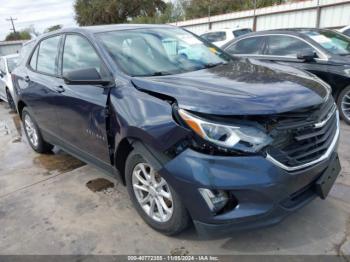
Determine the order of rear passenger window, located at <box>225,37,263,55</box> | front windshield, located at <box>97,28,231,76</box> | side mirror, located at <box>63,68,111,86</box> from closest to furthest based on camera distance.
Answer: side mirror, located at <box>63,68,111,86</box> < front windshield, located at <box>97,28,231,76</box> < rear passenger window, located at <box>225,37,263,55</box>

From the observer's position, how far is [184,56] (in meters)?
3.30

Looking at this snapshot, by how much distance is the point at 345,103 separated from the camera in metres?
5.21

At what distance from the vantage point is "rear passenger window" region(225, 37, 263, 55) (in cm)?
639

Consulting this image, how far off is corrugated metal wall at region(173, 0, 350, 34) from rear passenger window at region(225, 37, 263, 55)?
8.30 m

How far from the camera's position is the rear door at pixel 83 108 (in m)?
3.02

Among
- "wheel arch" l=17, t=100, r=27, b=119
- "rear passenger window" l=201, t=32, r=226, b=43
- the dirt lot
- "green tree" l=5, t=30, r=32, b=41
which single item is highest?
"wheel arch" l=17, t=100, r=27, b=119

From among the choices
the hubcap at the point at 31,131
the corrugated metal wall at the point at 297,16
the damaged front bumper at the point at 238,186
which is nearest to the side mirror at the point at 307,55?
the damaged front bumper at the point at 238,186

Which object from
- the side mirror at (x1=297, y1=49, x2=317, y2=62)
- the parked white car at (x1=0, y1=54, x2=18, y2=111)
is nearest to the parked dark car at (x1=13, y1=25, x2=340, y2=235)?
the side mirror at (x1=297, y1=49, x2=317, y2=62)

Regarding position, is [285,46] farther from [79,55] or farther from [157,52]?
[79,55]

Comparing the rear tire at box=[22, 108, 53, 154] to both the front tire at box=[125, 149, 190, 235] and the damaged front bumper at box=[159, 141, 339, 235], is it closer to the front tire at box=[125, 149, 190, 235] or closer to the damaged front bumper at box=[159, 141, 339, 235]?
the front tire at box=[125, 149, 190, 235]

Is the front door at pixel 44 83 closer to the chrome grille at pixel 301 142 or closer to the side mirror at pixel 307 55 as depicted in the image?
the chrome grille at pixel 301 142

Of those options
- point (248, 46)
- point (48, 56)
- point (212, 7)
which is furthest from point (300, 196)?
point (212, 7)

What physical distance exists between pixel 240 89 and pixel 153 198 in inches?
44.6

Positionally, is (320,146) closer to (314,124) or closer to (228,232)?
(314,124)
